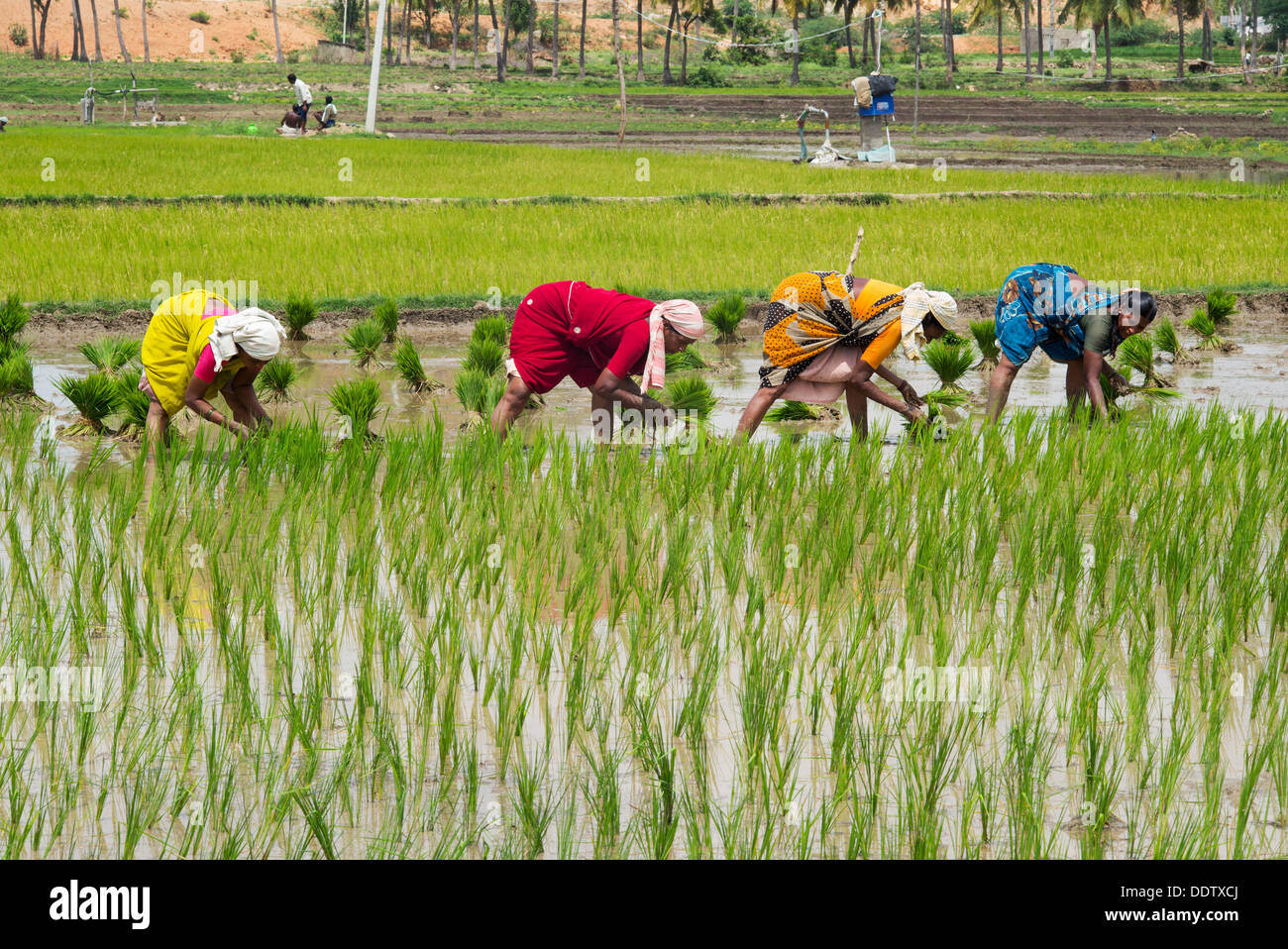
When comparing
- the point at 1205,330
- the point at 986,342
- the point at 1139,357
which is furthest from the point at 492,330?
the point at 1205,330

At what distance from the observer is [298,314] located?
7652 mm

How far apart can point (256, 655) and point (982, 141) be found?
23.4 metres

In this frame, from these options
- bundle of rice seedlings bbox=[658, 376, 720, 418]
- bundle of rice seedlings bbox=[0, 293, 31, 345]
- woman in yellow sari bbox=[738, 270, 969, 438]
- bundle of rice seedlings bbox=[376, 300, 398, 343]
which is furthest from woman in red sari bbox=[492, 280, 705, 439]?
bundle of rice seedlings bbox=[0, 293, 31, 345]

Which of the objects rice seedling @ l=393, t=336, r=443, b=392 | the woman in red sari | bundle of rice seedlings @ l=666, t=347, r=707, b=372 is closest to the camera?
the woman in red sari

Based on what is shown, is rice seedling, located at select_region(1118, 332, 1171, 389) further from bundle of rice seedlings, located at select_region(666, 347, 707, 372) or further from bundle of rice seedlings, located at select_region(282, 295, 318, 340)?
bundle of rice seedlings, located at select_region(282, 295, 318, 340)

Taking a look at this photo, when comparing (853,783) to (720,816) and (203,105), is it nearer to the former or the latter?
(720,816)

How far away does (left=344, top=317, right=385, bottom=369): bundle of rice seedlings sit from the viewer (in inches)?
283

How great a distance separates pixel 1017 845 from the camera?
239 cm

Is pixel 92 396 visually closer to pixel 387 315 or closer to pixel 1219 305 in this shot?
pixel 387 315

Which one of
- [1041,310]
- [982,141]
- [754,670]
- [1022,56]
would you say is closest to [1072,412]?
[1041,310]

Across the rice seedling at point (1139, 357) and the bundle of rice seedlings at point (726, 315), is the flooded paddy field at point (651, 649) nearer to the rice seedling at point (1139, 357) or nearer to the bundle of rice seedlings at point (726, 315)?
the rice seedling at point (1139, 357)

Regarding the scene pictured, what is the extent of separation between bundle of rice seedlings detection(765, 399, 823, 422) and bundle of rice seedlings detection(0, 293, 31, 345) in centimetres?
404

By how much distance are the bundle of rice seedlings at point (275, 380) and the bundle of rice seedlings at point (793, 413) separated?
2408 millimetres
